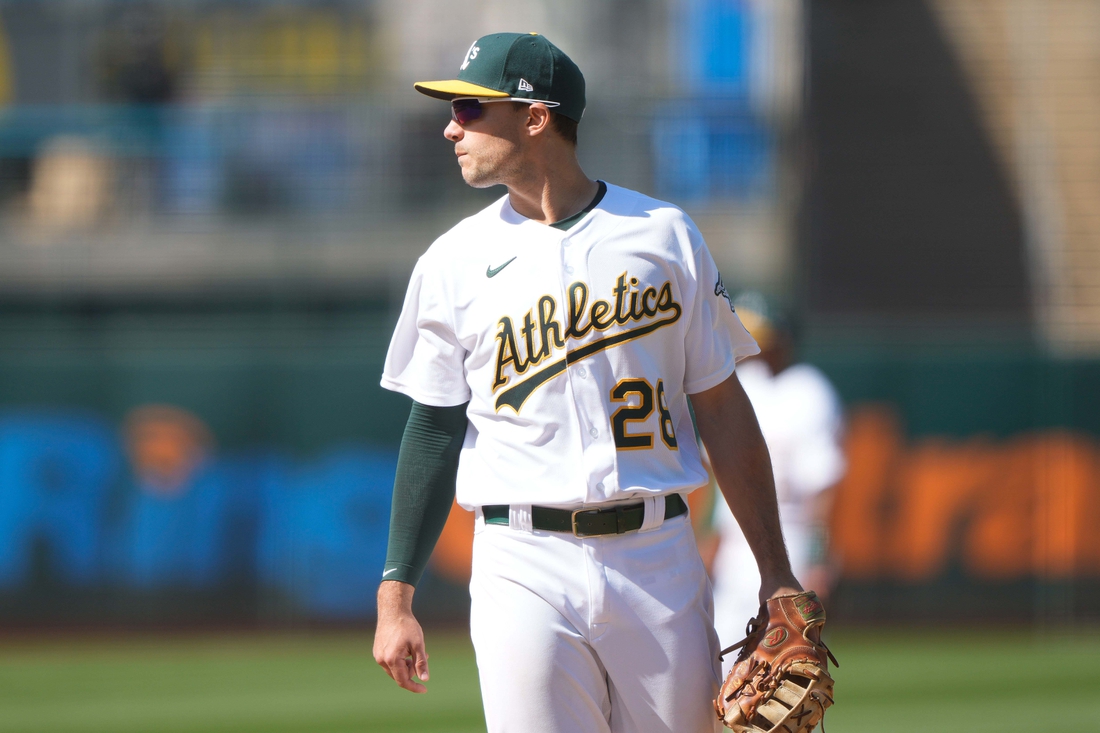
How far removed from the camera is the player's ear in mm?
3148

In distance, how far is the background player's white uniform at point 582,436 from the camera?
297 cm

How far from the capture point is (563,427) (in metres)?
3.02

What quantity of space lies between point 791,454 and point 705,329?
2.33 m

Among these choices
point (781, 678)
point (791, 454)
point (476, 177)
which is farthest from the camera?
point (791, 454)

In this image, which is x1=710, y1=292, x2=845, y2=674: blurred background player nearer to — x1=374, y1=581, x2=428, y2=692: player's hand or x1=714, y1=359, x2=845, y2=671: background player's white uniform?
x1=714, y1=359, x2=845, y2=671: background player's white uniform

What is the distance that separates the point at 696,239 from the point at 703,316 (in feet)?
0.61

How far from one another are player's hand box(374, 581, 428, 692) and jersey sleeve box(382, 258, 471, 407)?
45cm

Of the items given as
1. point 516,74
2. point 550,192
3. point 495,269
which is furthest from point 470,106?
point 495,269

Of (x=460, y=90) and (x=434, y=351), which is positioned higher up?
(x=460, y=90)

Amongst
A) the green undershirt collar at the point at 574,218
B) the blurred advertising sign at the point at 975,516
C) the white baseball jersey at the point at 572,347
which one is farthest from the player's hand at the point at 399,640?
the blurred advertising sign at the point at 975,516

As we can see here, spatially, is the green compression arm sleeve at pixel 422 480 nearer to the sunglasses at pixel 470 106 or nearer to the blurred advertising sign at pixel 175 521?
the sunglasses at pixel 470 106

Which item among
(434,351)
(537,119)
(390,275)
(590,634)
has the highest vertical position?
(537,119)

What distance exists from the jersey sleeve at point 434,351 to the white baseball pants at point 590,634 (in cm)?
35

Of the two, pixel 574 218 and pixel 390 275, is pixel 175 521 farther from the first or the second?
pixel 574 218
